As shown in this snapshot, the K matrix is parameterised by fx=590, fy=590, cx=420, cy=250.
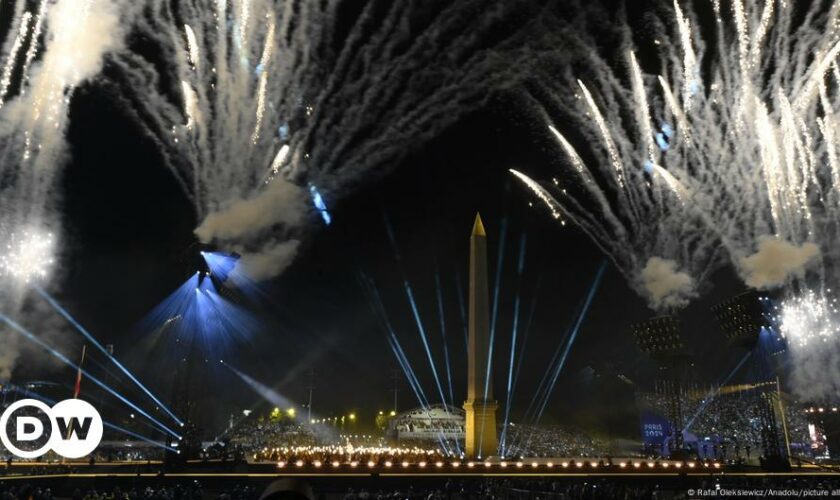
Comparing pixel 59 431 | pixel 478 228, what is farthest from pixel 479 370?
pixel 59 431

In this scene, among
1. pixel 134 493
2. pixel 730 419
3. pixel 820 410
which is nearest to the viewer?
pixel 134 493

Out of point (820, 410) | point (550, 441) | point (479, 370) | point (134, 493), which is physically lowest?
point (134, 493)

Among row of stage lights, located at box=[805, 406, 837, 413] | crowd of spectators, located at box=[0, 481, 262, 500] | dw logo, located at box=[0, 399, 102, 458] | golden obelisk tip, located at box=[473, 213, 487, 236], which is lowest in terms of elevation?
crowd of spectators, located at box=[0, 481, 262, 500]

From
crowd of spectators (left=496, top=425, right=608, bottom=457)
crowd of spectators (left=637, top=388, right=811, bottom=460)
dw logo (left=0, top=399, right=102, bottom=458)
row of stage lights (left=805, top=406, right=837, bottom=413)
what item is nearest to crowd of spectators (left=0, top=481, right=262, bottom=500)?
dw logo (left=0, top=399, right=102, bottom=458)

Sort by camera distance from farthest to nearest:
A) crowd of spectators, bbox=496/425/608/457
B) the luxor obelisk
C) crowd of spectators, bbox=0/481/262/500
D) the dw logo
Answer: crowd of spectators, bbox=496/425/608/457, the luxor obelisk, the dw logo, crowd of spectators, bbox=0/481/262/500

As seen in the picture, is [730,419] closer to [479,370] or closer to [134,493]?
[479,370]

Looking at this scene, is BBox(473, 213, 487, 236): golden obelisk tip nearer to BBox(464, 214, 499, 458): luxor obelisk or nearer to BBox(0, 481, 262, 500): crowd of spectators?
BBox(464, 214, 499, 458): luxor obelisk

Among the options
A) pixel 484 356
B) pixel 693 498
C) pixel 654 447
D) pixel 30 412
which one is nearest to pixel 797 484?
pixel 693 498

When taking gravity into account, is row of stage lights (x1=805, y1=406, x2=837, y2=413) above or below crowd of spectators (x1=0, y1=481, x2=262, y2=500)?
above

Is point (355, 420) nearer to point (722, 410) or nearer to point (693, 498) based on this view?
point (722, 410)

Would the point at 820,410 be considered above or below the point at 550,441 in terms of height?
above
